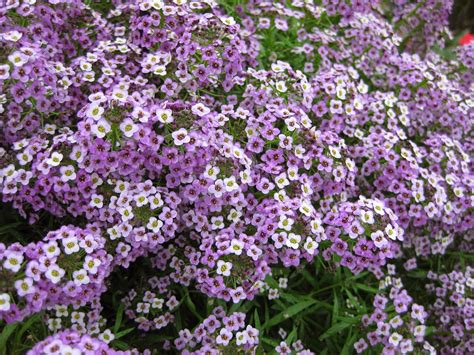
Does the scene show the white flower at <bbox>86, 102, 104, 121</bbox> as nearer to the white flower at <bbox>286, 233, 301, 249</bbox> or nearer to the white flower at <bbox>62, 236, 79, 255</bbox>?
the white flower at <bbox>62, 236, 79, 255</bbox>

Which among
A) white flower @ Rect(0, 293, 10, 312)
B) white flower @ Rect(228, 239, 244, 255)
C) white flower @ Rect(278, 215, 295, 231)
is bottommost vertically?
white flower @ Rect(0, 293, 10, 312)

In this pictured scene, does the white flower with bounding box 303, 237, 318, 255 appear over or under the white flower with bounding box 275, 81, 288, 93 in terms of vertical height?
under

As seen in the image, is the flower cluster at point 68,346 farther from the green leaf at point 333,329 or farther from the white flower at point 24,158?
the green leaf at point 333,329

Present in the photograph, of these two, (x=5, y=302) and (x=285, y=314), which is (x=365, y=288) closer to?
(x=285, y=314)

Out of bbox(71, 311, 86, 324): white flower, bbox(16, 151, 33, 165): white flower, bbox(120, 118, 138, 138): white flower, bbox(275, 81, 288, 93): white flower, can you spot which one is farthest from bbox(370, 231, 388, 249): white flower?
bbox(16, 151, 33, 165): white flower

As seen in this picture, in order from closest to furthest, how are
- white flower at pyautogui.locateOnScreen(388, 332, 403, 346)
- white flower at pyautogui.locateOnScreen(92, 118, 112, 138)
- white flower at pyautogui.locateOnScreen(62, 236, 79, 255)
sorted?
white flower at pyautogui.locateOnScreen(62, 236, 79, 255)
white flower at pyautogui.locateOnScreen(92, 118, 112, 138)
white flower at pyautogui.locateOnScreen(388, 332, 403, 346)

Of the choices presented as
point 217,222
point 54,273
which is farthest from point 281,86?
point 54,273

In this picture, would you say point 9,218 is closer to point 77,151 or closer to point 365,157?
point 77,151

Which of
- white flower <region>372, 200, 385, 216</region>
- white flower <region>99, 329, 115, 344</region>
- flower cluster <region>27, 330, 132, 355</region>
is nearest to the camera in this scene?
flower cluster <region>27, 330, 132, 355</region>
